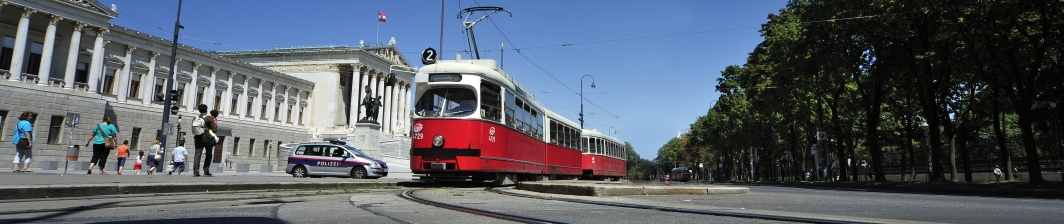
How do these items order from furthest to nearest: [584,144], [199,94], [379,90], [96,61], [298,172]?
[379,90], [199,94], [96,61], [584,144], [298,172]

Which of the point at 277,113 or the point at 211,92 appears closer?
the point at 211,92

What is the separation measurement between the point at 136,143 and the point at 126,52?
668 centimetres

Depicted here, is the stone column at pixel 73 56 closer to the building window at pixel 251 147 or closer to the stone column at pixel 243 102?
the stone column at pixel 243 102

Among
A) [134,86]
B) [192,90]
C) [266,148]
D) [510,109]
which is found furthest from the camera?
[266,148]

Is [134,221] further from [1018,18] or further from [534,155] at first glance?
[1018,18]

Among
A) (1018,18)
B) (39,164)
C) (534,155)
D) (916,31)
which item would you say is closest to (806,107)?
(916,31)

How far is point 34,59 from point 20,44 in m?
3.51

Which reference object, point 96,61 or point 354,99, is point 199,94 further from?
point 354,99

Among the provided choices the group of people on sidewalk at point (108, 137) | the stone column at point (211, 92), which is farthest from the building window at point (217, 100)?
the group of people on sidewalk at point (108, 137)

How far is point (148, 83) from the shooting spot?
48.3 m

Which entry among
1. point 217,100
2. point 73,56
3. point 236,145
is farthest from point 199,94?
point 73,56

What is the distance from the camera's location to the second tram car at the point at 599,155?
2658cm

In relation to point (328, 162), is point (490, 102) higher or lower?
higher

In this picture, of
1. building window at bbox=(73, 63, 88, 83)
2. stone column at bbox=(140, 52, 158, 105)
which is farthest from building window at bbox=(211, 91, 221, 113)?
building window at bbox=(73, 63, 88, 83)
